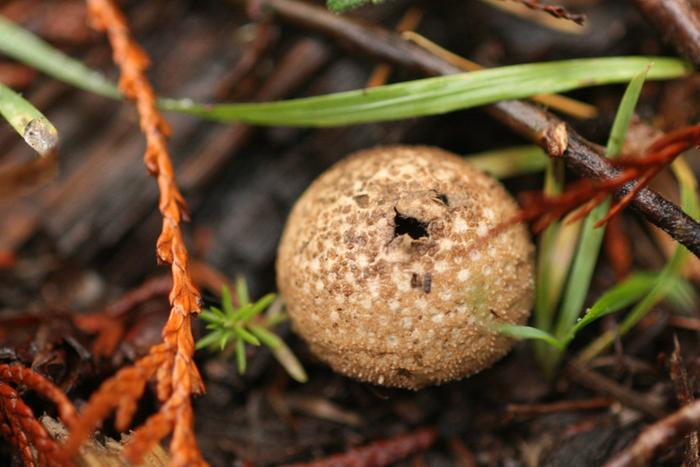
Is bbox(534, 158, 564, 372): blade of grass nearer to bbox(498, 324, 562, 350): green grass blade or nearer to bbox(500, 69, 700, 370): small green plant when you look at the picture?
bbox(500, 69, 700, 370): small green plant

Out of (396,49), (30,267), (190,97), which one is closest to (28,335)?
(30,267)

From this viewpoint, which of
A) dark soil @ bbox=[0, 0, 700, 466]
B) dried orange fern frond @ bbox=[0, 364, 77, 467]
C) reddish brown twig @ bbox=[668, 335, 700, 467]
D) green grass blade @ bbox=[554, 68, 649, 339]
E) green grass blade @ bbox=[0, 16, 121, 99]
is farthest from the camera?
green grass blade @ bbox=[0, 16, 121, 99]

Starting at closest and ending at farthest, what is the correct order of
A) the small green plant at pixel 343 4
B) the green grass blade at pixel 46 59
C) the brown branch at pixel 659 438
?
the brown branch at pixel 659 438 → the small green plant at pixel 343 4 → the green grass blade at pixel 46 59

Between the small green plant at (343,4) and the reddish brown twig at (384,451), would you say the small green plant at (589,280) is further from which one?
the small green plant at (343,4)

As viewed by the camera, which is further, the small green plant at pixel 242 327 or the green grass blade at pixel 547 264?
the green grass blade at pixel 547 264

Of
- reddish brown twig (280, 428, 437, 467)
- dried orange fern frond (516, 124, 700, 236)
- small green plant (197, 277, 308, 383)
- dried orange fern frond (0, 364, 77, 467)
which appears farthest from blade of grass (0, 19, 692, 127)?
reddish brown twig (280, 428, 437, 467)

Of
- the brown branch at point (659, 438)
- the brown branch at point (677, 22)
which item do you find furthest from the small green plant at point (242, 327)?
the brown branch at point (677, 22)
